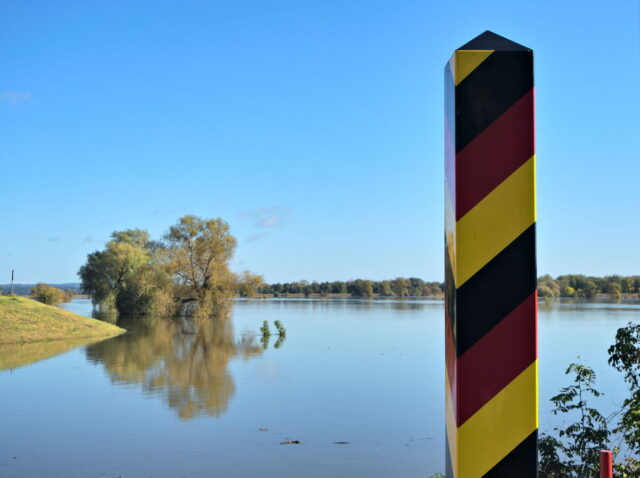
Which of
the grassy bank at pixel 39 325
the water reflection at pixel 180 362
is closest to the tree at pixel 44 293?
the water reflection at pixel 180 362

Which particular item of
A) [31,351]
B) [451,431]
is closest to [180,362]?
[31,351]

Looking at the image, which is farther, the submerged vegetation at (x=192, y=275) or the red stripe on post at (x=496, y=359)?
the submerged vegetation at (x=192, y=275)

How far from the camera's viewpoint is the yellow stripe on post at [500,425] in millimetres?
1011


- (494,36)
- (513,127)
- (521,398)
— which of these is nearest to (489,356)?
(521,398)

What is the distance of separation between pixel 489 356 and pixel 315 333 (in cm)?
3137

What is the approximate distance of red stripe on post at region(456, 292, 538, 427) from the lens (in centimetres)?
101

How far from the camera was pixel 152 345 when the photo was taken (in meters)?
25.4

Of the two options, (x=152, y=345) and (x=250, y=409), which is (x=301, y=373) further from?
(x=152, y=345)

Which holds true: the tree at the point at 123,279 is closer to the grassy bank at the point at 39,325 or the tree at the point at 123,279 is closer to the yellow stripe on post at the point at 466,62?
the grassy bank at the point at 39,325

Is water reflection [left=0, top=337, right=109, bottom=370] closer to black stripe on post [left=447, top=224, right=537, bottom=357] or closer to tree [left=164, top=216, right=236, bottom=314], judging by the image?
tree [left=164, top=216, right=236, bottom=314]

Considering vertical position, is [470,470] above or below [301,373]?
above

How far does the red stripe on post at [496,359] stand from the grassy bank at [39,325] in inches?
1069

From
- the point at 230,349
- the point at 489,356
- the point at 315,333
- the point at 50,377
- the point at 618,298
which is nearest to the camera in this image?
the point at 489,356

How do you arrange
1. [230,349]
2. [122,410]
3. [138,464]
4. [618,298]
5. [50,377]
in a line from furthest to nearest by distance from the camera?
[618,298] → [230,349] → [50,377] → [122,410] → [138,464]
